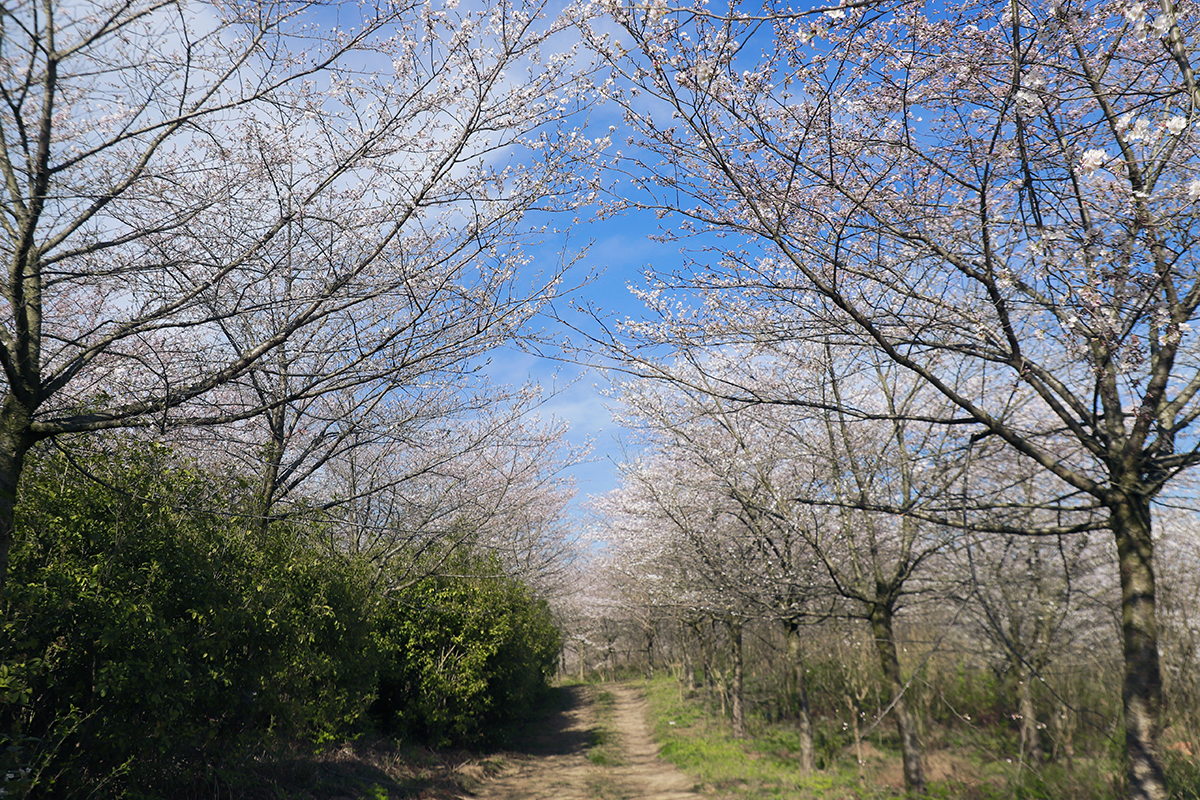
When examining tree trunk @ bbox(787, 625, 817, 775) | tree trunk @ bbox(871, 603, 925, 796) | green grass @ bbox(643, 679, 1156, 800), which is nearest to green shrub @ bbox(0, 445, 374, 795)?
green grass @ bbox(643, 679, 1156, 800)

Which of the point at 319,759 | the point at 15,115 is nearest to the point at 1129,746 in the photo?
the point at 15,115

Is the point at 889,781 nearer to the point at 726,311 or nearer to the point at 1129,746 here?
the point at 1129,746

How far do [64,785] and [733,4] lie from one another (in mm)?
6222

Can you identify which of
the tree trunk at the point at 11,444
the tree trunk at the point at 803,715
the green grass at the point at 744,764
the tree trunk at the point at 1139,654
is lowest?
the green grass at the point at 744,764

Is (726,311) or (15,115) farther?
(726,311)

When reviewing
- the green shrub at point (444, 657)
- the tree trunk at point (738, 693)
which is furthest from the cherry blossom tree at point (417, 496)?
the tree trunk at point (738, 693)

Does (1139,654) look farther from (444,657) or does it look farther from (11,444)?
(444,657)

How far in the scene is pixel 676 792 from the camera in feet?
32.1

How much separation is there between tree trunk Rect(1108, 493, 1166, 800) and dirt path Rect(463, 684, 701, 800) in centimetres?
665

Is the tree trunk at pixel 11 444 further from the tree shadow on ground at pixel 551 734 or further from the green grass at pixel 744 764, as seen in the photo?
the tree shadow on ground at pixel 551 734

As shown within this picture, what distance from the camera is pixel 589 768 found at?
12297 millimetres

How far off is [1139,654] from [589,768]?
10423 mm

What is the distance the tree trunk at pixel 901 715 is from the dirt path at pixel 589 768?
300cm

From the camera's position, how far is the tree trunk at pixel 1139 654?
149 inches
